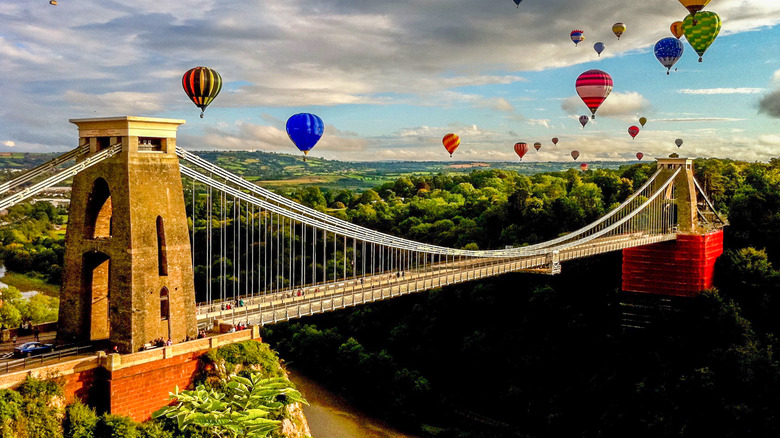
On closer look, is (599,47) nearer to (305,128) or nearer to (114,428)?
(305,128)

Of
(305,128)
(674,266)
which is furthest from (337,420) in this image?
(674,266)

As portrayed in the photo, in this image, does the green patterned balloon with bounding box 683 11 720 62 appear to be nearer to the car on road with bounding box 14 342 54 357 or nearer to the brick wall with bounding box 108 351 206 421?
the brick wall with bounding box 108 351 206 421

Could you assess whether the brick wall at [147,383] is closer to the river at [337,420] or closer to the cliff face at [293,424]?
the cliff face at [293,424]

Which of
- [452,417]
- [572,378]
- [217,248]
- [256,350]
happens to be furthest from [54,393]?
[217,248]

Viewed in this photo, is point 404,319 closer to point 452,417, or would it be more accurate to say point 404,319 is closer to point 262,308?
point 452,417

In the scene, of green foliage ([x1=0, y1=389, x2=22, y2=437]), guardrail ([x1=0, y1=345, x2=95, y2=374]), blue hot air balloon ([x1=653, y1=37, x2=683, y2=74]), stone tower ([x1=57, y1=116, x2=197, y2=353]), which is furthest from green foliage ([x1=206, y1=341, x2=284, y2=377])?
blue hot air balloon ([x1=653, y1=37, x2=683, y2=74])

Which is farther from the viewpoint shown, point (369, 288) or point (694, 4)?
point (694, 4)
